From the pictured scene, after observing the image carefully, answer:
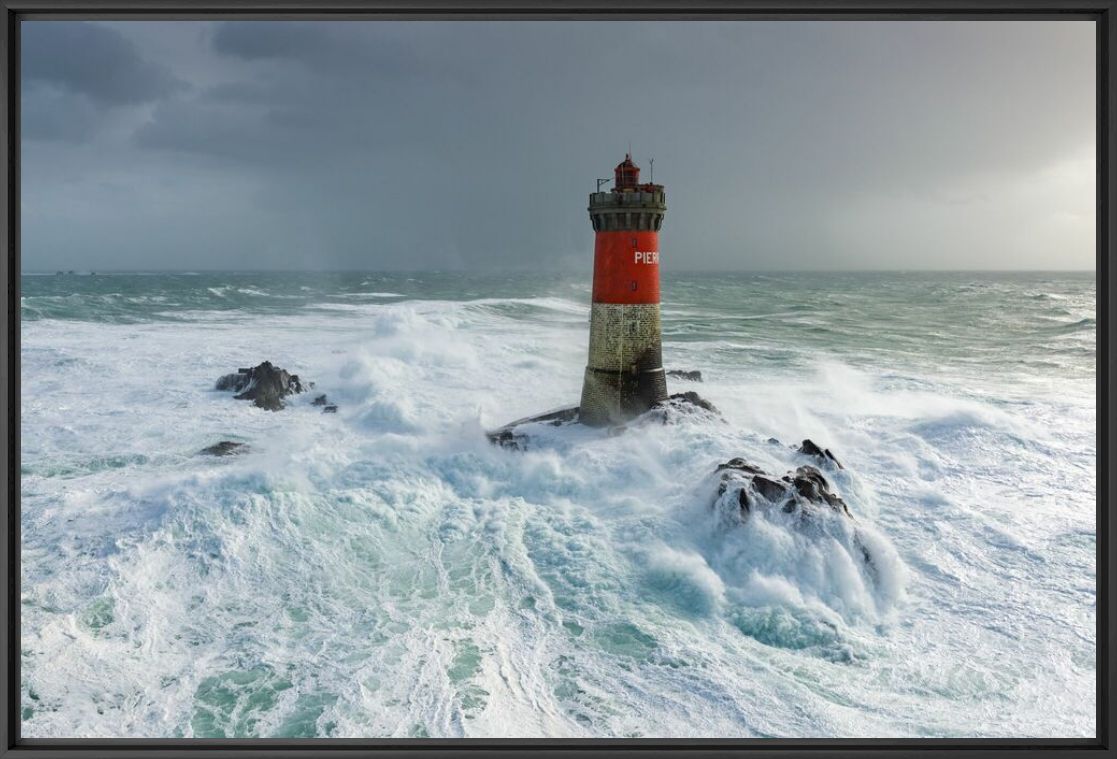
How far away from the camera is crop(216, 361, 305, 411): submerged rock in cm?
995

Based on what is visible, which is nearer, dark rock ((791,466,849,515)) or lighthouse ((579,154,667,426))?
dark rock ((791,466,849,515))

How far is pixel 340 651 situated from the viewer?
4406 mm

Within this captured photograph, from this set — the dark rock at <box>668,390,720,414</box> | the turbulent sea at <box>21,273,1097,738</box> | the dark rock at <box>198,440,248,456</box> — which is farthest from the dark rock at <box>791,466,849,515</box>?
the dark rock at <box>198,440,248,456</box>

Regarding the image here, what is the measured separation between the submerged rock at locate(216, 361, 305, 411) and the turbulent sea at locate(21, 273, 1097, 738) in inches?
9.0


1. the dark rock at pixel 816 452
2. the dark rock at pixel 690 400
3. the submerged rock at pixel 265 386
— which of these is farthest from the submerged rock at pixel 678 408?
the submerged rock at pixel 265 386

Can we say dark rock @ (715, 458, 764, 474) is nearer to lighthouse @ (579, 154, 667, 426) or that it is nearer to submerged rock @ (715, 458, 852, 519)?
submerged rock @ (715, 458, 852, 519)

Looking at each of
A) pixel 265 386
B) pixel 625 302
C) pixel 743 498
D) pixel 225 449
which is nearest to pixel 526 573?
pixel 743 498

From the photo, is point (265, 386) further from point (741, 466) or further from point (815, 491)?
point (815, 491)

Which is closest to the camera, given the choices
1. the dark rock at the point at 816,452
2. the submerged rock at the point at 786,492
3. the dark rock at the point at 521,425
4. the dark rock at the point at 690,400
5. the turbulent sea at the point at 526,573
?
the turbulent sea at the point at 526,573

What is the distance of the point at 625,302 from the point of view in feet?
22.3

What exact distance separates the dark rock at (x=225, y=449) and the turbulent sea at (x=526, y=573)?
0.57ft

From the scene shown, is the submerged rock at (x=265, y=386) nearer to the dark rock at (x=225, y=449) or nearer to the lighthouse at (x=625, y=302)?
the dark rock at (x=225, y=449)

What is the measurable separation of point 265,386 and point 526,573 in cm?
629

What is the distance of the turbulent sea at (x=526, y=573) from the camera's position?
3781 mm
